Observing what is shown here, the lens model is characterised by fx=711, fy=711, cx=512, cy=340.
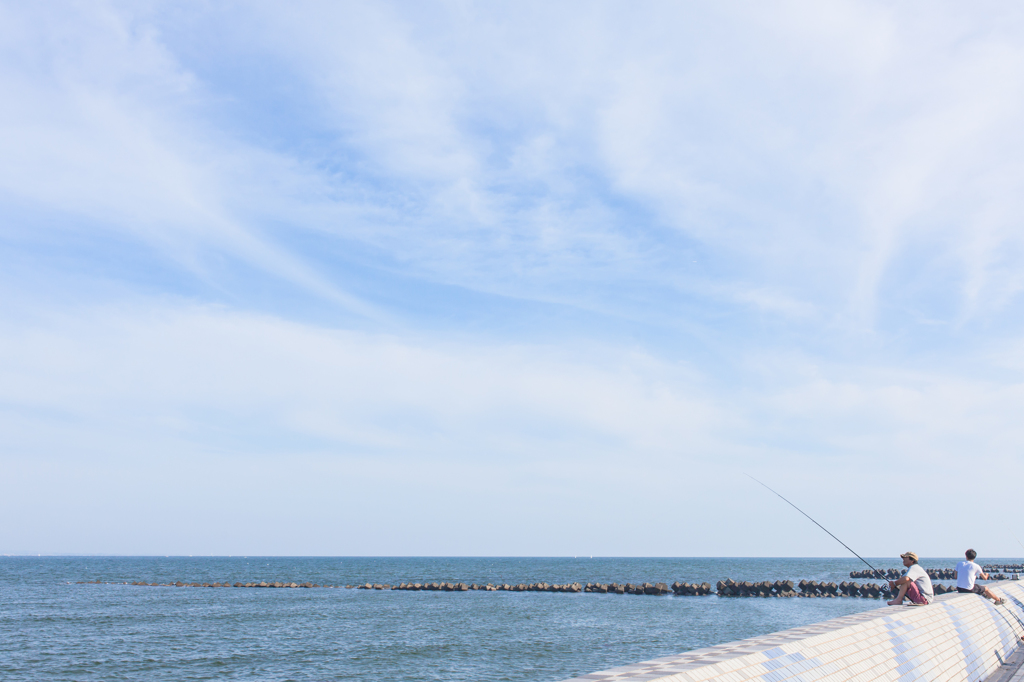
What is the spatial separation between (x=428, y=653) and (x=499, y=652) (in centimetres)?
241

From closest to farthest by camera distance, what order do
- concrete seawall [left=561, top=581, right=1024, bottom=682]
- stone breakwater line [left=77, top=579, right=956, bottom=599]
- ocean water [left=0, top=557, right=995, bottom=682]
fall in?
concrete seawall [left=561, top=581, right=1024, bottom=682] → ocean water [left=0, top=557, right=995, bottom=682] → stone breakwater line [left=77, top=579, right=956, bottom=599]

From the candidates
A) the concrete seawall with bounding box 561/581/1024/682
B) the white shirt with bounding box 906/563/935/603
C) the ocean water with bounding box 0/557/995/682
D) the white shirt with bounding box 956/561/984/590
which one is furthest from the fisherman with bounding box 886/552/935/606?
the ocean water with bounding box 0/557/995/682

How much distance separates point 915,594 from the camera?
419 inches

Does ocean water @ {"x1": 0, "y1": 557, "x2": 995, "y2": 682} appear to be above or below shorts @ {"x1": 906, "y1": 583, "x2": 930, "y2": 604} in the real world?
below

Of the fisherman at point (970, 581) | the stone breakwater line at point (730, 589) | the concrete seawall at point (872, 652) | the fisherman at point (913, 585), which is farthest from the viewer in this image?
the stone breakwater line at point (730, 589)

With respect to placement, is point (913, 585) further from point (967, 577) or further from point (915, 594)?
point (967, 577)

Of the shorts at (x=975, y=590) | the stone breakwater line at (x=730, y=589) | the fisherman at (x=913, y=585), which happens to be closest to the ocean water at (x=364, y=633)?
the stone breakwater line at (x=730, y=589)

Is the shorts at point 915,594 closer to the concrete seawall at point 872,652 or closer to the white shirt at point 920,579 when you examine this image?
the white shirt at point 920,579

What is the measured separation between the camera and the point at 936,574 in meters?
70.4

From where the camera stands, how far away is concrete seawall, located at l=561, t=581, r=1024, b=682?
19.7 feet

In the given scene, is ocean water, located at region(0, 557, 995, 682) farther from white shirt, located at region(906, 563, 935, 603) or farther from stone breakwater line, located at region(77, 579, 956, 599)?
white shirt, located at region(906, 563, 935, 603)

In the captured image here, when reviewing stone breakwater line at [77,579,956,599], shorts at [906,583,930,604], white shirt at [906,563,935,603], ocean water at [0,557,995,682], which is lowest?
ocean water at [0,557,995,682]

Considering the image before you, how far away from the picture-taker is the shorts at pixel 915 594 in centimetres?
1059

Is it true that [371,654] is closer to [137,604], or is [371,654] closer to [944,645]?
[944,645]
